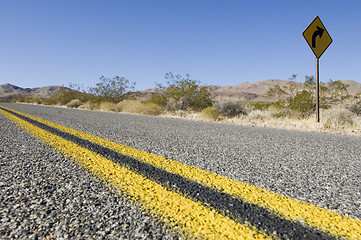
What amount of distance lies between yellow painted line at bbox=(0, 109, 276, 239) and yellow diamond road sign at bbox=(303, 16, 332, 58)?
7.22 metres

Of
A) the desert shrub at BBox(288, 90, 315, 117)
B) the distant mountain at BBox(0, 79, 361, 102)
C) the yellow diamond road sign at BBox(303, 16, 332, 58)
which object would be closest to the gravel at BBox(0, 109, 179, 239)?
the yellow diamond road sign at BBox(303, 16, 332, 58)

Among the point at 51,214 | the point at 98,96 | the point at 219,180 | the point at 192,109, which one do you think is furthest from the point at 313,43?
the point at 98,96

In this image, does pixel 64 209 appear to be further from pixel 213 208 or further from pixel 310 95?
pixel 310 95

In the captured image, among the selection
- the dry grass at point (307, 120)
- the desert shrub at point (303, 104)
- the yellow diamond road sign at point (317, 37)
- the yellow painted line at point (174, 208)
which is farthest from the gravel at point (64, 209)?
the desert shrub at point (303, 104)

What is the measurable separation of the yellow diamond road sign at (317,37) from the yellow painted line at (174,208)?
7216 millimetres

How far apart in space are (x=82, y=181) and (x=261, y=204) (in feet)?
3.82

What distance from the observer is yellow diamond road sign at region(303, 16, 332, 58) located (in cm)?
A: 708

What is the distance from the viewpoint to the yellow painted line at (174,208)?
39.8 inches

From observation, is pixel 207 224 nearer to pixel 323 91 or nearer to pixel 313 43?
pixel 313 43

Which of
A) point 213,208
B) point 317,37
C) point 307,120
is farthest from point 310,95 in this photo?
point 213,208

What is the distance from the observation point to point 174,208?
1.22m

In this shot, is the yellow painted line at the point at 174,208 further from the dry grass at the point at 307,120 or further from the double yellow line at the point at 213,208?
the dry grass at the point at 307,120

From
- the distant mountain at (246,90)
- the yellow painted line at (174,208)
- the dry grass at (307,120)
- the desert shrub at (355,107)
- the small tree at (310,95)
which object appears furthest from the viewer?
the distant mountain at (246,90)

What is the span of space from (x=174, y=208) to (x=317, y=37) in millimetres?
7721
